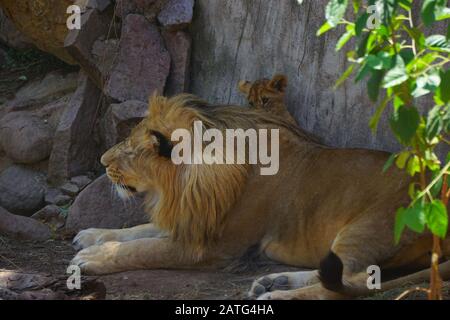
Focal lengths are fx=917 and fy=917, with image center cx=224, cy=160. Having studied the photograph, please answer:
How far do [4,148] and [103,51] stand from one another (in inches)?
49.2

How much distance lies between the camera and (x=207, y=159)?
6.09 m

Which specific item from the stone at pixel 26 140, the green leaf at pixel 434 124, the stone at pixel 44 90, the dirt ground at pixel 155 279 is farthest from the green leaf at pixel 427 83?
the stone at pixel 44 90

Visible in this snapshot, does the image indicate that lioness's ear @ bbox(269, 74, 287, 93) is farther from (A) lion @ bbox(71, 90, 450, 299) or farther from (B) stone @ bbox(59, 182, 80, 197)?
(B) stone @ bbox(59, 182, 80, 197)

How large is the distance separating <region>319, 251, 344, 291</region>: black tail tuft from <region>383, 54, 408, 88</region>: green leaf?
44.5 inches

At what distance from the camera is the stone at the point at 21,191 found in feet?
25.3

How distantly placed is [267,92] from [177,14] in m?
1.31

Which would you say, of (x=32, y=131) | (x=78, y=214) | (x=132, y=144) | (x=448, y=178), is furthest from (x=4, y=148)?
(x=448, y=178)

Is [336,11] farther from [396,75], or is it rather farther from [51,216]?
[51,216]

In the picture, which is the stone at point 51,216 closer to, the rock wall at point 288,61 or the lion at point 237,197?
the lion at point 237,197

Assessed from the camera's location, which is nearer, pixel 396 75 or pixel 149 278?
pixel 396 75

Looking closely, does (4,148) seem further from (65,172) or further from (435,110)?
(435,110)

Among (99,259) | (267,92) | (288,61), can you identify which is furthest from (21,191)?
(288,61)

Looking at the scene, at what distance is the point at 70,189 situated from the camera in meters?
7.70

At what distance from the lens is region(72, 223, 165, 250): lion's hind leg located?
21.9ft
